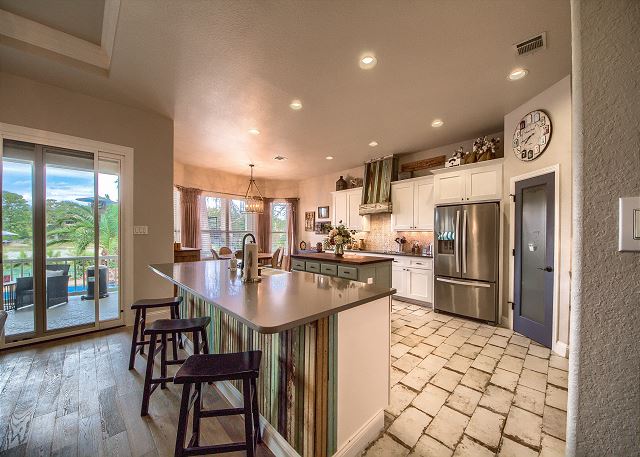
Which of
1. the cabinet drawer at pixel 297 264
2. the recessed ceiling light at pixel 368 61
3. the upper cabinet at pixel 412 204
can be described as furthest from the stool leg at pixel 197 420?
the upper cabinet at pixel 412 204

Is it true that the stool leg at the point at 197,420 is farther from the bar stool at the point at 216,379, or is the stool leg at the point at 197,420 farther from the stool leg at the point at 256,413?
the stool leg at the point at 256,413

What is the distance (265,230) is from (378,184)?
3.66m

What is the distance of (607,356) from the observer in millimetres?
635

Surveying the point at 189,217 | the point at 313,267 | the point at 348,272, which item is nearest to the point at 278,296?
the point at 348,272

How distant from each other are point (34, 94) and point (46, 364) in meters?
2.86

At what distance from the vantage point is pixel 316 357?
128 centimetres

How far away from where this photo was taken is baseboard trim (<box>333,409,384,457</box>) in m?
1.41

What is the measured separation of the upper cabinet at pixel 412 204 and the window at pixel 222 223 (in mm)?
3915

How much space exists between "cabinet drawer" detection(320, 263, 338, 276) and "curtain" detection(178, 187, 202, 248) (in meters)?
3.68

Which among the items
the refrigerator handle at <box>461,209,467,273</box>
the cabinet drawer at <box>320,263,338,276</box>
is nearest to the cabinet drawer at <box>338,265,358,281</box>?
the cabinet drawer at <box>320,263,338,276</box>

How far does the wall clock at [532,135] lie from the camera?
9.38 feet

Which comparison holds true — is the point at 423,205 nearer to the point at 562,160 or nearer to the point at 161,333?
the point at 562,160

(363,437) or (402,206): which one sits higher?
(402,206)

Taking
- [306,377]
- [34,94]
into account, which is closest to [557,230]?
[306,377]
